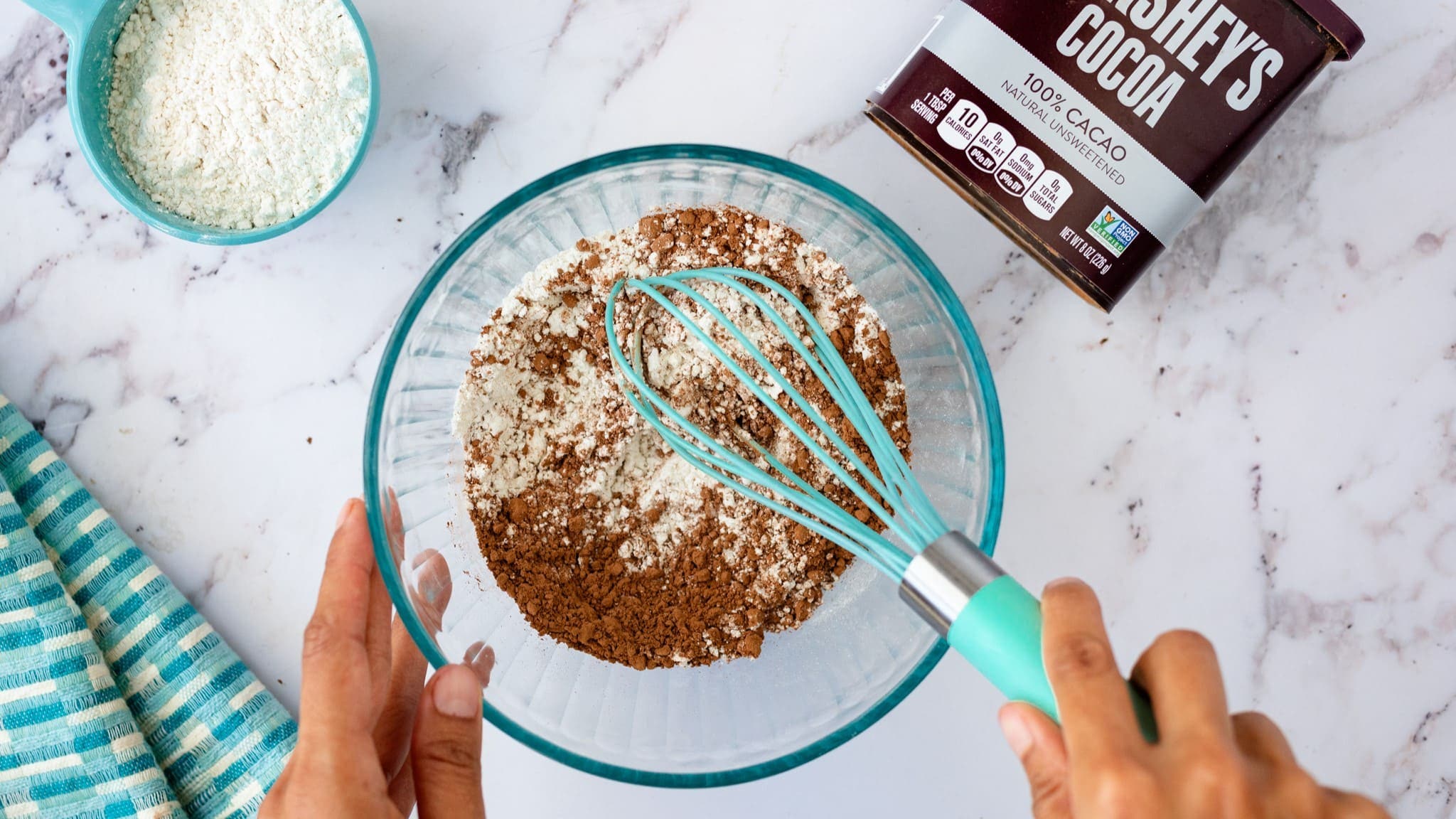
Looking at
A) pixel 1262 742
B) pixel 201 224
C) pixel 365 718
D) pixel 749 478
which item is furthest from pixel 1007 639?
pixel 201 224

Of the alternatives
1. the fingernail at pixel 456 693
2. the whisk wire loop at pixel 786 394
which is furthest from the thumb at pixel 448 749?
the whisk wire loop at pixel 786 394

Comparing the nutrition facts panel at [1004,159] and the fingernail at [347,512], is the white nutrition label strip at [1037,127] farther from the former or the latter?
the fingernail at [347,512]

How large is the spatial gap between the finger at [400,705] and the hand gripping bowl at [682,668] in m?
0.06

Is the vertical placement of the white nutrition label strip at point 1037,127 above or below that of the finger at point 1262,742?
above

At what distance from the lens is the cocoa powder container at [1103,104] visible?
822mm

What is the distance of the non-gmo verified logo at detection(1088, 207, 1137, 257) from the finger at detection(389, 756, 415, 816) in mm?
784

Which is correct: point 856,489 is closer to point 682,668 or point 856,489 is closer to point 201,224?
point 682,668

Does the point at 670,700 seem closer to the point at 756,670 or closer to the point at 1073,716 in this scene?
the point at 756,670

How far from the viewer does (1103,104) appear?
2.77 ft

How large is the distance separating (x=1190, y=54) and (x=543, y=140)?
23.6 inches

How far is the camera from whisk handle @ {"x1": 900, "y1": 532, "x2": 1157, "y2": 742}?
2.01ft

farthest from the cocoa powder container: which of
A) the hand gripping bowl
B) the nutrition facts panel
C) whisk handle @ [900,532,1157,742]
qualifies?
whisk handle @ [900,532,1157,742]

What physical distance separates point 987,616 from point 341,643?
1.69 feet

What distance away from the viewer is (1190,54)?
0.83 meters
